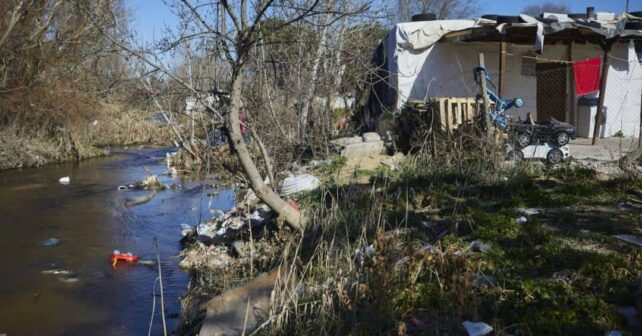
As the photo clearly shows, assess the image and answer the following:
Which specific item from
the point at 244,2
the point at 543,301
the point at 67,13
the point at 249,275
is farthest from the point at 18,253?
the point at 67,13

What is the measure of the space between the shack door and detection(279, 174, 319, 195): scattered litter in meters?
7.85

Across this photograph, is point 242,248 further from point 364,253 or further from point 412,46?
point 412,46

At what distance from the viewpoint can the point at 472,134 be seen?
802cm

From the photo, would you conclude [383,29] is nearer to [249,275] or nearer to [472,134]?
[472,134]

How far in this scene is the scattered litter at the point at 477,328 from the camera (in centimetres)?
355

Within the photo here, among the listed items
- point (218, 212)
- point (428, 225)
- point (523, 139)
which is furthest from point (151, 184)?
point (428, 225)

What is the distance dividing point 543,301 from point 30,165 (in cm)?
1613

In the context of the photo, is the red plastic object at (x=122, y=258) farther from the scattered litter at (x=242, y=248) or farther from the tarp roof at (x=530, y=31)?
the tarp roof at (x=530, y=31)

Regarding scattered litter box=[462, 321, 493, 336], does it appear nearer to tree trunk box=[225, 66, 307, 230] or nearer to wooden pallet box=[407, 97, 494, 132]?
tree trunk box=[225, 66, 307, 230]

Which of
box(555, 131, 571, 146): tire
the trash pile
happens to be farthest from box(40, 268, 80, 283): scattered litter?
box(555, 131, 571, 146): tire

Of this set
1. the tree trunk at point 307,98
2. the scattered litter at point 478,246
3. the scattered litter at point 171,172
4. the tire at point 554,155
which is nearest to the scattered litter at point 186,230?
the tree trunk at point 307,98

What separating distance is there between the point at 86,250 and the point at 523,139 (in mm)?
6841

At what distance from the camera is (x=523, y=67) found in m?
14.5

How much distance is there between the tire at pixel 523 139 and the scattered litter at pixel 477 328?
611 cm
